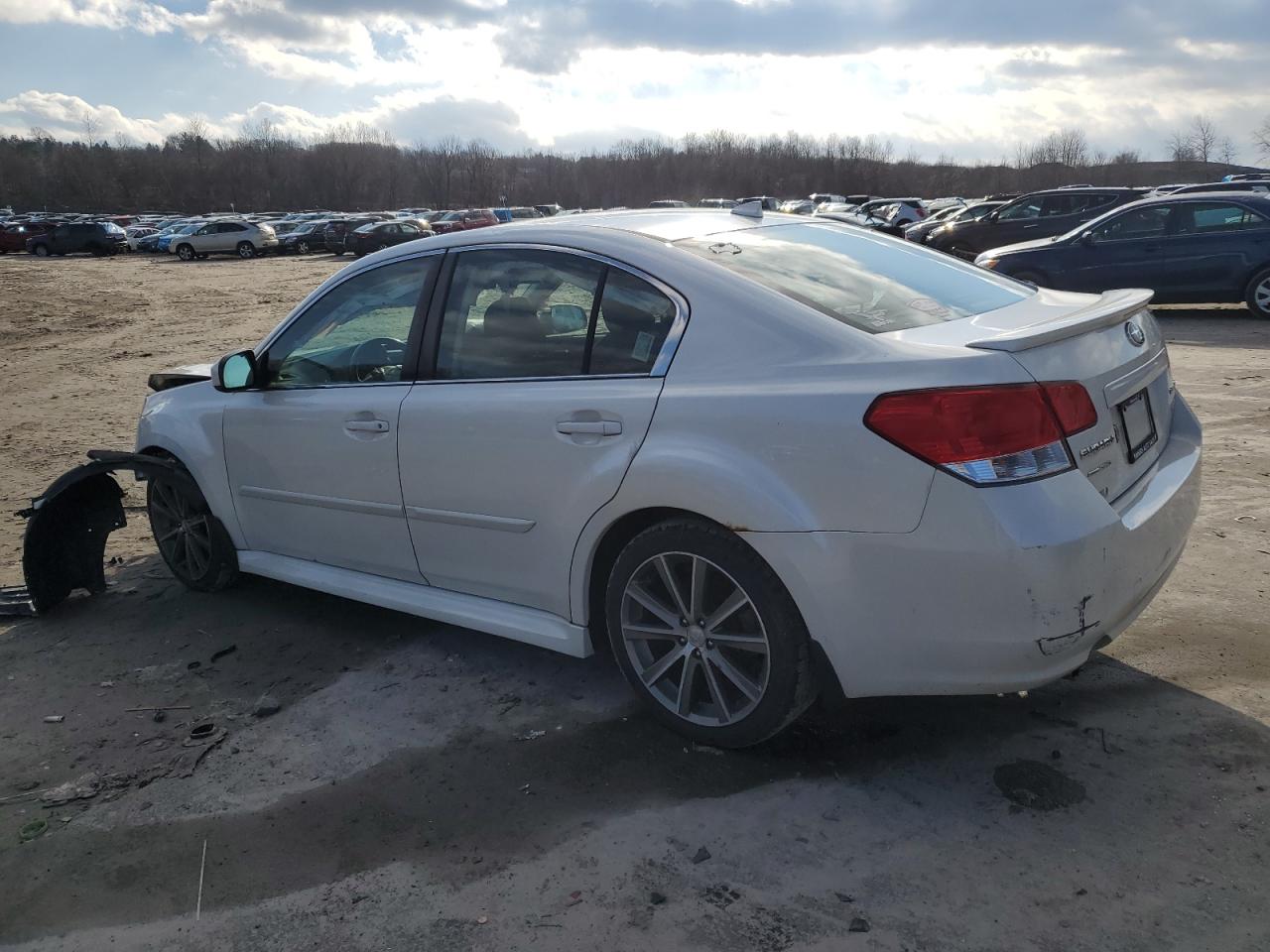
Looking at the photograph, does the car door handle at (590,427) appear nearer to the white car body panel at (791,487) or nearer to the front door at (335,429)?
the white car body panel at (791,487)

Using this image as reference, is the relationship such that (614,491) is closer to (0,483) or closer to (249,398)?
(249,398)

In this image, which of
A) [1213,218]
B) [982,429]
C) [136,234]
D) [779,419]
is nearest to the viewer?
[982,429]

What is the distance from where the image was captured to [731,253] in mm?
3500

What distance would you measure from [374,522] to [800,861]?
86.4 inches

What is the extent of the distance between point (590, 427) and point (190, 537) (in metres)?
2.76

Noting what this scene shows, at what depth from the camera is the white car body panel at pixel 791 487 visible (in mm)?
2746

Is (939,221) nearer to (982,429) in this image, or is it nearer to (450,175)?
(982,429)

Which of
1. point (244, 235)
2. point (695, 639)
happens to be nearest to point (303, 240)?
point (244, 235)

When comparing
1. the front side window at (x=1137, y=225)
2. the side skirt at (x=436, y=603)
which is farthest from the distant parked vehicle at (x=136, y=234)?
the side skirt at (x=436, y=603)

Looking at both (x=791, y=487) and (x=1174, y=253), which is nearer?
(x=791, y=487)

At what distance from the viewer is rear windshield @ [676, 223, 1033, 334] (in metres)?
3.29

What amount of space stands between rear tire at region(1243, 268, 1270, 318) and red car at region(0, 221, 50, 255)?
48938mm

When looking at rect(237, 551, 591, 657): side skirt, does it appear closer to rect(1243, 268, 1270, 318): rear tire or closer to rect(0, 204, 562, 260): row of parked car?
rect(1243, 268, 1270, 318): rear tire

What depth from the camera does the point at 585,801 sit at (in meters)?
3.17
